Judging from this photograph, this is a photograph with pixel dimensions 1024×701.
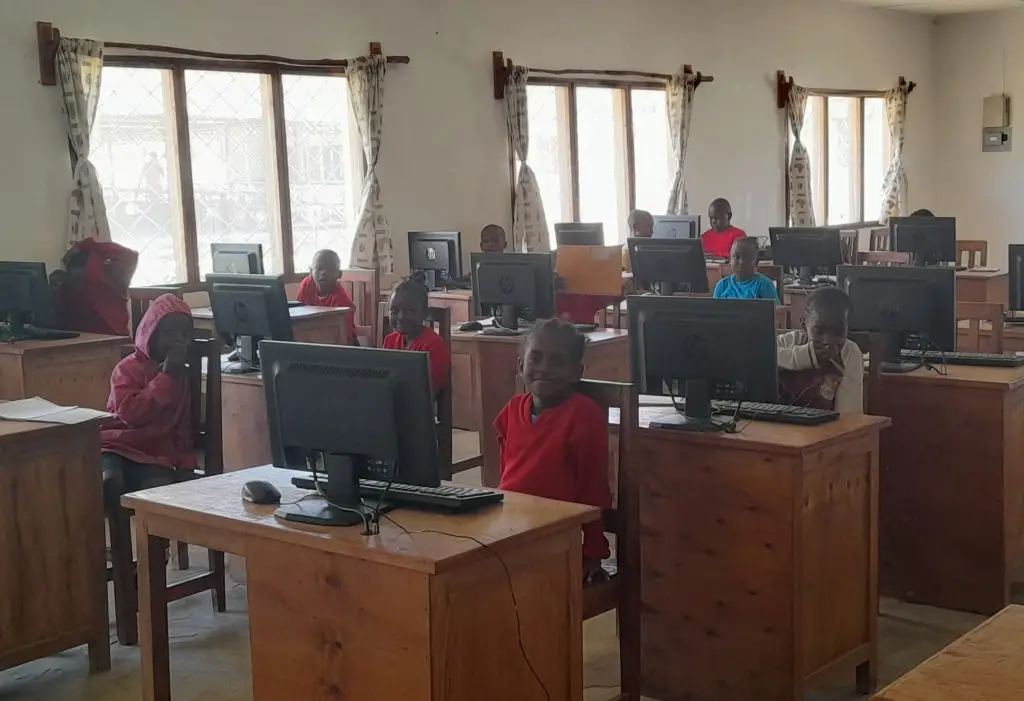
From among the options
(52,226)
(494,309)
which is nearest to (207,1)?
(52,226)

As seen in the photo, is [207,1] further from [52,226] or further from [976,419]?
[976,419]

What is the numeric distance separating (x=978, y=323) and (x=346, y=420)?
119 inches

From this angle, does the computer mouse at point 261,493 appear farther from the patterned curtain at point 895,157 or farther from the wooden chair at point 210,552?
the patterned curtain at point 895,157

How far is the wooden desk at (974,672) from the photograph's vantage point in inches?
63.1

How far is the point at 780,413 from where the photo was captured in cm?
327

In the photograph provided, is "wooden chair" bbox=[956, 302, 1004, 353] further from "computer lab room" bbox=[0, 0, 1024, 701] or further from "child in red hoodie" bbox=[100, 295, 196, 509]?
"child in red hoodie" bbox=[100, 295, 196, 509]

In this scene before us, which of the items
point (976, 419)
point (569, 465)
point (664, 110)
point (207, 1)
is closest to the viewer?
point (569, 465)

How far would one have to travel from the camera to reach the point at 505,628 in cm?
247

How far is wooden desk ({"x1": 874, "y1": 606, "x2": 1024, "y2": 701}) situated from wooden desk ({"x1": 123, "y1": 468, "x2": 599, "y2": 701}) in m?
0.92

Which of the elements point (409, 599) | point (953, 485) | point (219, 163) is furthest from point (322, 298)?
point (409, 599)

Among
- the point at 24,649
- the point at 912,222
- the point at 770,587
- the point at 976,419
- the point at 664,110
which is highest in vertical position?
the point at 664,110

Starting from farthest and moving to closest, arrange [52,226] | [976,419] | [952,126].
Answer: [952,126] < [52,226] < [976,419]

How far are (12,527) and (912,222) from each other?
6346 mm

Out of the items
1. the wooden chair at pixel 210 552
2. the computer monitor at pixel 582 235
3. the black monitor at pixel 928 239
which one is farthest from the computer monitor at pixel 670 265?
the wooden chair at pixel 210 552
